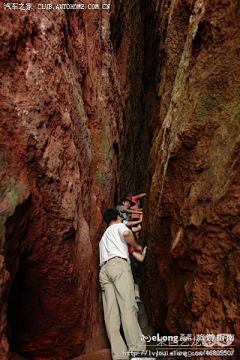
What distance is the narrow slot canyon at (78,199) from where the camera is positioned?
2436 millimetres

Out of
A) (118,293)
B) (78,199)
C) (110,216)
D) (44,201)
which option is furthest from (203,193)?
(110,216)

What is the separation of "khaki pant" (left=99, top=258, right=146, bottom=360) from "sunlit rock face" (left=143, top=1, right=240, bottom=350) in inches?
17.2

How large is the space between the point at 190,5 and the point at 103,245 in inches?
173

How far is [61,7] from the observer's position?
3754mm

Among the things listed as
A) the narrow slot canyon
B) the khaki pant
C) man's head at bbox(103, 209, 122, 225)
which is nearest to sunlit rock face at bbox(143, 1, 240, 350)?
the narrow slot canyon

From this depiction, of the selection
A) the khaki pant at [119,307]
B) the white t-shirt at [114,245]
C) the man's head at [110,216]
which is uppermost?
the man's head at [110,216]

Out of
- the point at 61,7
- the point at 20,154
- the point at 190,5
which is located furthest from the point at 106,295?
the point at 190,5

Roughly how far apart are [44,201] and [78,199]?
683 millimetres

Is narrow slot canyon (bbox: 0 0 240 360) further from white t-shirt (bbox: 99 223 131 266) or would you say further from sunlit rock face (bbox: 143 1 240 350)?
white t-shirt (bbox: 99 223 131 266)

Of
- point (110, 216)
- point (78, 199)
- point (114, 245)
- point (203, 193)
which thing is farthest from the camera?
point (110, 216)

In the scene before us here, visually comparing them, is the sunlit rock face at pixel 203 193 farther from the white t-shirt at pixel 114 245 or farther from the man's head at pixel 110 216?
the man's head at pixel 110 216

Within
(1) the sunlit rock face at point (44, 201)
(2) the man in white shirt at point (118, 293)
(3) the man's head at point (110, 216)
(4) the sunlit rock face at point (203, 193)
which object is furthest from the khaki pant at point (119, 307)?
(3) the man's head at point (110, 216)

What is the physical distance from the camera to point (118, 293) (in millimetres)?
3600

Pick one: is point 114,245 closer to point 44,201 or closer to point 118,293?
point 118,293
